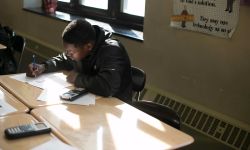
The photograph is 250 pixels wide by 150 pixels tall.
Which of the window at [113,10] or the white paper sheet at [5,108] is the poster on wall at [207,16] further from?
the white paper sheet at [5,108]

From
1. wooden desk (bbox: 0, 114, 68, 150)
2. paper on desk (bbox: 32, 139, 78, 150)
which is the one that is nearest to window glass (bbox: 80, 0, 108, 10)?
wooden desk (bbox: 0, 114, 68, 150)

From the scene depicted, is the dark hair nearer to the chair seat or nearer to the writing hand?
the writing hand

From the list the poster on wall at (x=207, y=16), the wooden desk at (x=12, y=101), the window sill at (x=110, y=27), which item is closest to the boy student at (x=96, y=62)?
the wooden desk at (x=12, y=101)

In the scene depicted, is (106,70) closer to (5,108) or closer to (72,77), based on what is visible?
(72,77)

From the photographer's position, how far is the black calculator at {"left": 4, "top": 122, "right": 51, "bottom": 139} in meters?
1.51

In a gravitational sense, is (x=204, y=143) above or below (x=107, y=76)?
below

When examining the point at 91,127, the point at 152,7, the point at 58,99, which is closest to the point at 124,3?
the point at 152,7

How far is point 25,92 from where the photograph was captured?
82.6 inches

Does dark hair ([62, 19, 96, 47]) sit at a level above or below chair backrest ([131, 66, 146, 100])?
above

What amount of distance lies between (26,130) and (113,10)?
233 cm

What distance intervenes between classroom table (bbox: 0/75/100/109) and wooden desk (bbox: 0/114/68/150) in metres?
0.17

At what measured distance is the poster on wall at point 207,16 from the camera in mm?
2326

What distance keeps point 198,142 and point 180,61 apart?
594 millimetres

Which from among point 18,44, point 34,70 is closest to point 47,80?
point 34,70
